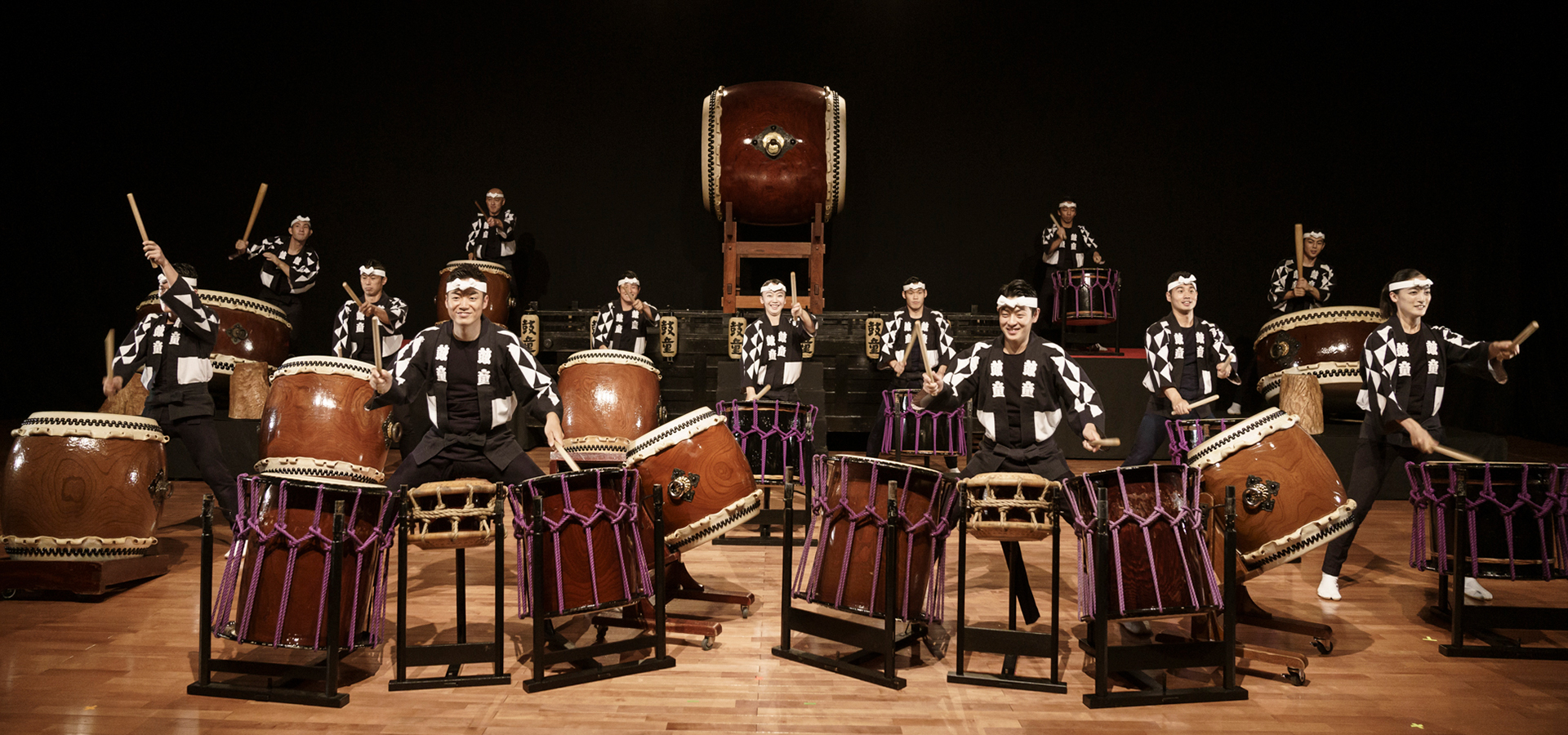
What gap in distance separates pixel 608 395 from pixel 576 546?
1906 mm

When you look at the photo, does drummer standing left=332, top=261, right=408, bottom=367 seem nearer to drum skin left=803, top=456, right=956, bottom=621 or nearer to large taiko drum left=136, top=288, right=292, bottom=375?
large taiko drum left=136, top=288, right=292, bottom=375

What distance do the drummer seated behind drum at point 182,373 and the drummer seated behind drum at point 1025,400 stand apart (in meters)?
2.99

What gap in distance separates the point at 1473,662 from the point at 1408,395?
36.5 inches

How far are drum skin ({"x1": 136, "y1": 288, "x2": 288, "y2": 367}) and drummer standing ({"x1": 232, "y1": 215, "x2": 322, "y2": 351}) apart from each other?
0.87 metres

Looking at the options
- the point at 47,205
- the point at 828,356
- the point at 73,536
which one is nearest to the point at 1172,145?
the point at 828,356

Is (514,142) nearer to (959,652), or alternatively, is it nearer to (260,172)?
(260,172)

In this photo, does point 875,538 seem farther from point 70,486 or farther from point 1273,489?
point 70,486

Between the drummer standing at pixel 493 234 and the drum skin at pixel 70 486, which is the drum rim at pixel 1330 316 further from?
the drum skin at pixel 70 486

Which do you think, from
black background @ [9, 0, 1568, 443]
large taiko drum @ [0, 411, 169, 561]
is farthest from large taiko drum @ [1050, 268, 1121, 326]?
large taiko drum @ [0, 411, 169, 561]

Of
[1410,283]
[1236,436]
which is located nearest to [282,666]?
[1236,436]

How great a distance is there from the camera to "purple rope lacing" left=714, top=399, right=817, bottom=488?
12.7 ft

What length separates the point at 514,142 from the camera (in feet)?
23.6

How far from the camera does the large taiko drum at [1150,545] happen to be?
2164 mm

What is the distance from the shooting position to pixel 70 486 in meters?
2.99
